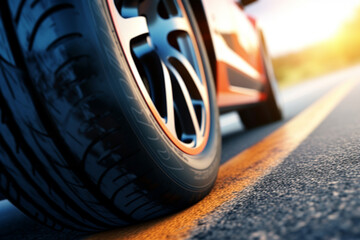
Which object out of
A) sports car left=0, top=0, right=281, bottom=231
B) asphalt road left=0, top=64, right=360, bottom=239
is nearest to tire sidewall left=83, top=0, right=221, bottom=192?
sports car left=0, top=0, right=281, bottom=231

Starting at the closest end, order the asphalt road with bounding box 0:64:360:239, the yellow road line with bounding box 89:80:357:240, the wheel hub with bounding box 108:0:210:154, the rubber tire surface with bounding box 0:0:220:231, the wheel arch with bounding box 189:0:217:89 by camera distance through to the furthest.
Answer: the asphalt road with bounding box 0:64:360:239, the rubber tire surface with bounding box 0:0:220:231, the yellow road line with bounding box 89:80:357:240, the wheel hub with bounding box 108:0:210:154, the wheel arch with bounding box 189:0:217:89

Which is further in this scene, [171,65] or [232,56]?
[232,56]

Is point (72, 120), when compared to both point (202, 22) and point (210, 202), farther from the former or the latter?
point (202, 22)

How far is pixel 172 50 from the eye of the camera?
1442mm

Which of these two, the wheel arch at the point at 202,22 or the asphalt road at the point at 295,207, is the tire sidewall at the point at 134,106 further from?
the wheel arch at the point at 202,22

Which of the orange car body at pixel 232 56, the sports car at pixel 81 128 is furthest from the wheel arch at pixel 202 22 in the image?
the sports car at pixel 81 128

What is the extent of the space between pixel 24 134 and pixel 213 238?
594 millimetres

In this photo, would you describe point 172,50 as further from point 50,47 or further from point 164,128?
point 50,47

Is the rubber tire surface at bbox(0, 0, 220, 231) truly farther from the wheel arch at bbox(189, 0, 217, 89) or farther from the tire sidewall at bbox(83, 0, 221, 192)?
the wheel arch at bbox(189, 0, 217, 89)

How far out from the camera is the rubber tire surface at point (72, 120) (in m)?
0.83

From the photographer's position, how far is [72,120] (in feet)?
2.79

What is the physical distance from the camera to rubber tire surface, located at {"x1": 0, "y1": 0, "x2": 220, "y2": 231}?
32.7 inches

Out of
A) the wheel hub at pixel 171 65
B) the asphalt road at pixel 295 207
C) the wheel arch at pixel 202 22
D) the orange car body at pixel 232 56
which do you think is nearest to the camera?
the asphalt road at pixel 295 207

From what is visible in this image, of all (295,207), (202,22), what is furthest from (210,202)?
(202,22)
